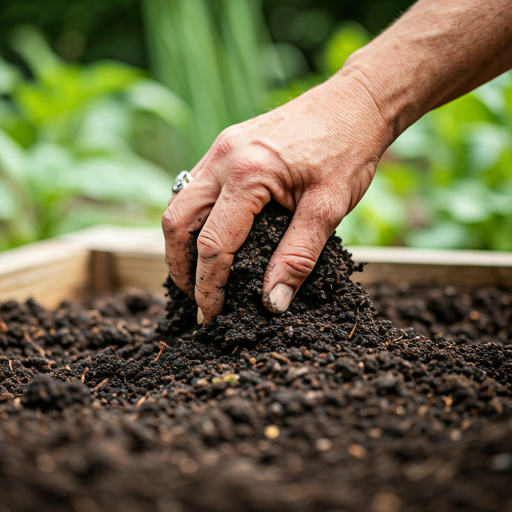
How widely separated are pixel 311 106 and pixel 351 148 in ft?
0.52

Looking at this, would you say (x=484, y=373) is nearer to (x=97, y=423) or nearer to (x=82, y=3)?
(x=97, y=423)

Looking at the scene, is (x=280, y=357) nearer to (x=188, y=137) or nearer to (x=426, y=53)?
(x=426, y=53)

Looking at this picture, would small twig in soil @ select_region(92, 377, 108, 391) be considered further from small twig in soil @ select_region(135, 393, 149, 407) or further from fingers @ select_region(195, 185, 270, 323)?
fingers @ select_region(195, 185, 270, 323)

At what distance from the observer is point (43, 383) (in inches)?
39.7

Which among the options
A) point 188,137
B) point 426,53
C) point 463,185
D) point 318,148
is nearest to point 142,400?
point 318,148

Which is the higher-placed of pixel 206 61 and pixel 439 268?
pixel 206 61

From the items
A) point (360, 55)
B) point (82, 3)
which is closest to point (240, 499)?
point (360, 55)

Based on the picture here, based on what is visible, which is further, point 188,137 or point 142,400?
point 188,137

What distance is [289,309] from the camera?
1.34 meters

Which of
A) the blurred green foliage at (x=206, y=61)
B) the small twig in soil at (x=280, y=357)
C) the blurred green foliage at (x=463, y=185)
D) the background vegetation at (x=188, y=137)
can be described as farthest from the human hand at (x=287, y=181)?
the blurred green foliage at (x=206, y=61)

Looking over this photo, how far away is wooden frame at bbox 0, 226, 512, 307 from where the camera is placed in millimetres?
2115

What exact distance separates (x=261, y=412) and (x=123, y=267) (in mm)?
1714

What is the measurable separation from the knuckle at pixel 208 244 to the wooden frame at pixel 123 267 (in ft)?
3.65

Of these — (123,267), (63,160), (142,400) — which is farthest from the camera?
(63,160)
